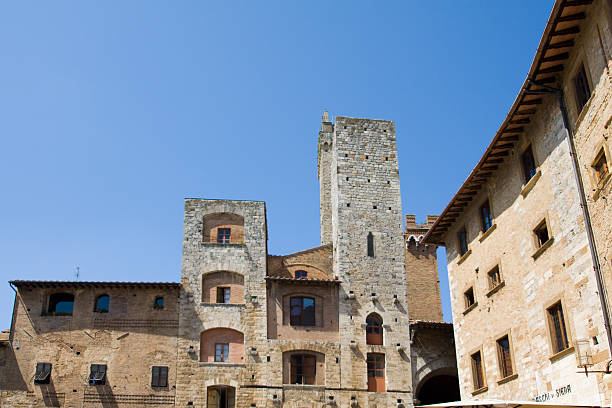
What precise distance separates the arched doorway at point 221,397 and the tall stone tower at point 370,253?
18.0 ft

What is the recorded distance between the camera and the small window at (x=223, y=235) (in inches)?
1359

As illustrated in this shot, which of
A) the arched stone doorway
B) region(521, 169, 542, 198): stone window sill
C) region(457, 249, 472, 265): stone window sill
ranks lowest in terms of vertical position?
the arched stone doorway

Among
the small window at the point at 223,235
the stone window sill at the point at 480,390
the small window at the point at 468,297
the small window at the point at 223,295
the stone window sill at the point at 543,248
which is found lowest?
the stone window sill at the point at 480,390

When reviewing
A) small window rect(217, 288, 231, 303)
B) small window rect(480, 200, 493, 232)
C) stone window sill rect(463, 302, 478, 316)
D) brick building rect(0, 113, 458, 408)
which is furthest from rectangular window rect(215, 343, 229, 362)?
small window rect(480, 200, 493, 232)

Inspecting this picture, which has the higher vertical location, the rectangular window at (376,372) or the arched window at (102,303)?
the arched window at (102,303)

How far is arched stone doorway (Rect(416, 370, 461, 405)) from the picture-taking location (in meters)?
35.1

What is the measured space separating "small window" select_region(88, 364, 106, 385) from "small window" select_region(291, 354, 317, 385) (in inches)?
353

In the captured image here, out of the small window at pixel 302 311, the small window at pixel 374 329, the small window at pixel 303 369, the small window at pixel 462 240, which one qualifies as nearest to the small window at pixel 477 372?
the small window at pixel 462 240

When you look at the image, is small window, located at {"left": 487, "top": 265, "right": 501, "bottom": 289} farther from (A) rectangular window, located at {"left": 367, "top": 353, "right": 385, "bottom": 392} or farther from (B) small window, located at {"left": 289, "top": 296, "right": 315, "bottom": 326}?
(B) small window, located at {"left": 289, "top": 296, "right": 315, "bottom": 326}

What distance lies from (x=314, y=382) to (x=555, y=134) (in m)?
19.4

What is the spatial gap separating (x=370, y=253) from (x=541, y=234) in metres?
16.9

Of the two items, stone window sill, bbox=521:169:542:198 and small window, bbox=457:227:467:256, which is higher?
small window, bbox=457:227:467:256

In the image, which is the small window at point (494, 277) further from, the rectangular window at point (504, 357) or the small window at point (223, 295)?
the small window at point (223, 295)

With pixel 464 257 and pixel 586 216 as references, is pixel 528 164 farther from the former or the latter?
pixel 464 257
